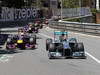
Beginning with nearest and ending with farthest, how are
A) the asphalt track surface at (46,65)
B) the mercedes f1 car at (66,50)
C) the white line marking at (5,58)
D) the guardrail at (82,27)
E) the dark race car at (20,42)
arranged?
the asphalt track surface at (46,65), the mercedes f1 car at (66,50), the white line marking at (5,58), the dark race car at (20,42), the guardrail at (82,27)

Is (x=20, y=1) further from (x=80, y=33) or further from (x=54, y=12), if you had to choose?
(x=80, y=33)

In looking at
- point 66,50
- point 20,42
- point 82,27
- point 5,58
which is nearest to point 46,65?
point 66,50

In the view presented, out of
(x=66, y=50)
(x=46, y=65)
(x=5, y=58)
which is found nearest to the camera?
(x=46, y=65)

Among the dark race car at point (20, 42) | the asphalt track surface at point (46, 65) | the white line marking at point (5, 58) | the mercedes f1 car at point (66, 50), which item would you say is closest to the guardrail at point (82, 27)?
the dark race car at point (20, 42)

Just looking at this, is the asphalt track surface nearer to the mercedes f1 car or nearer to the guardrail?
the mercedes f1 car

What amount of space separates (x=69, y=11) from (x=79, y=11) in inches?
107

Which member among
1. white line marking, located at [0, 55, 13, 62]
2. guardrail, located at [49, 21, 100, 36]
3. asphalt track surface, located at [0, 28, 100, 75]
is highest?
asphalt track surface, located at [0, 28, 100, 75]

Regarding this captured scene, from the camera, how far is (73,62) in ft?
50.7

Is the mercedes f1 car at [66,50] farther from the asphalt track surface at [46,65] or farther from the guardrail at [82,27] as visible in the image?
the guardrail at [82,27]

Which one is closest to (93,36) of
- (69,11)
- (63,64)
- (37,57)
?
(37,57)

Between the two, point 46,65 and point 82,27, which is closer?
point 46,65

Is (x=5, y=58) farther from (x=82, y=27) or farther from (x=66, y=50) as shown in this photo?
(x=82, y=27)

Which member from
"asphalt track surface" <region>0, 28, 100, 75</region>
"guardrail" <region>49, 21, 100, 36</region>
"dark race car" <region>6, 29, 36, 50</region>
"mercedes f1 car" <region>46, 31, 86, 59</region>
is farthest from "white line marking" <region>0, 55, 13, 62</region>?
"guardrail" <region>49, 21, 100, 36</region>

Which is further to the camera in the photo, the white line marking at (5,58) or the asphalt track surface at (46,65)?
the white line marking at (5,58)
